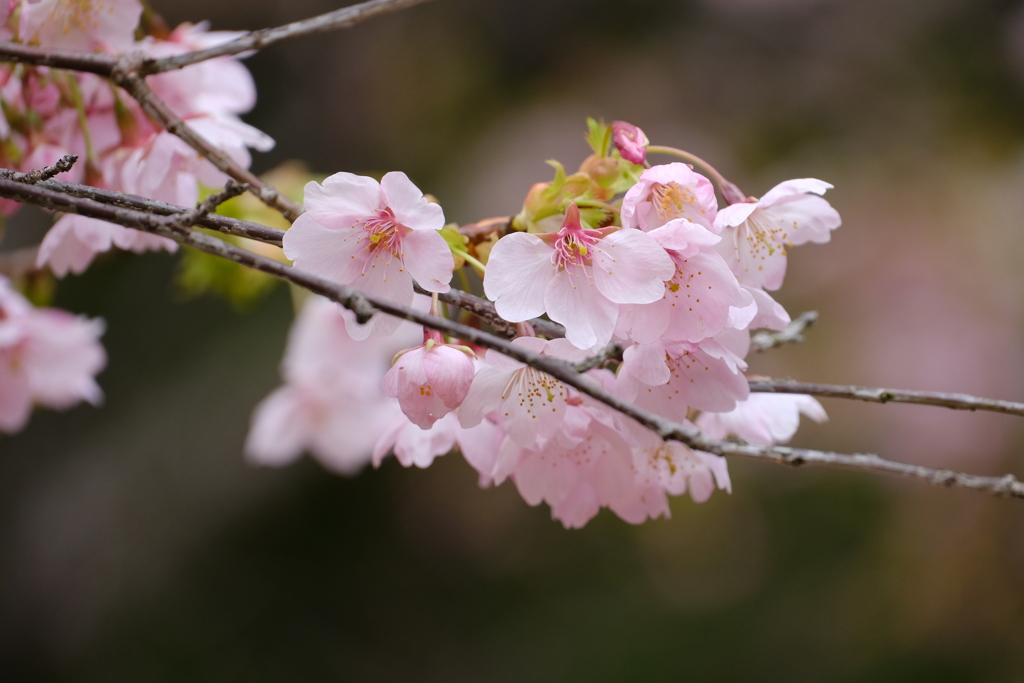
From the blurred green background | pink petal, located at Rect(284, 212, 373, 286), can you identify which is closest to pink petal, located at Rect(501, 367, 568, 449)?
pink petal, located at Rect(284, 212, 373, 286)

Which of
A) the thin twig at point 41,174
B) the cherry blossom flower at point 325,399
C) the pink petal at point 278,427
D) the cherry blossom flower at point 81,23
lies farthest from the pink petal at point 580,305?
the pink petal at point 278,427

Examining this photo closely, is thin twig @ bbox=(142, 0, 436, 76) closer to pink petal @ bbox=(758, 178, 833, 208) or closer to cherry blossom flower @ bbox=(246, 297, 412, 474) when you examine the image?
pink petal @ bbox=(758, 178, 833, 208)

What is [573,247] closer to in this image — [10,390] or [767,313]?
[767,313]

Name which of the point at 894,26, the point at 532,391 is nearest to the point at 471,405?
the point at 532,391

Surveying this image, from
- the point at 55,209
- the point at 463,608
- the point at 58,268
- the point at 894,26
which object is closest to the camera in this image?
the point at 55,209

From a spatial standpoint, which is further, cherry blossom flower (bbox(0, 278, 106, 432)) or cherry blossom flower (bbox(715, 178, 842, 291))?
cherry blossom flower (bbox(0, 278, 106, 432))

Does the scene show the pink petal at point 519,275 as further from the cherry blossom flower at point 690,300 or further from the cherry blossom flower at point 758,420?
the cherry blossom flower at point 758,420

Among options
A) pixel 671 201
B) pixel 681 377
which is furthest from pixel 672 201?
pixel 681 377

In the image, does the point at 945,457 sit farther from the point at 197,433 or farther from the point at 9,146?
the point at 9,146
